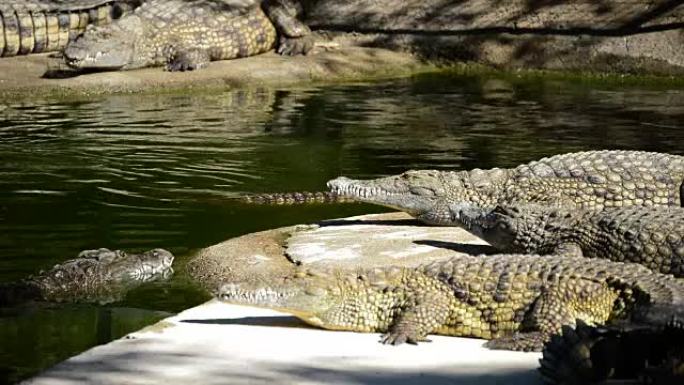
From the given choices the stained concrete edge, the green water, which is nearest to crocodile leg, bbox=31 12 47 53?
Result: the green water

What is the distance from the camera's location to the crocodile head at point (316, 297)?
4898 mm

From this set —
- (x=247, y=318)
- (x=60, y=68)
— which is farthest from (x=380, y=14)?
(x=247, y=318)

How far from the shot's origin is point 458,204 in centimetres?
667

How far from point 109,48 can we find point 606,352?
11348mm

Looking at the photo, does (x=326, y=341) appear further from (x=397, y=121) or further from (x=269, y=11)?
(x=269, y=11)

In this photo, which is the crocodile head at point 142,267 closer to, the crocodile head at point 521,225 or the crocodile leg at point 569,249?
the crocodile head at point 521,225

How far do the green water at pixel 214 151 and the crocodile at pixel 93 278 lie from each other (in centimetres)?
10

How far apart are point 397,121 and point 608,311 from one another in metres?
7.47

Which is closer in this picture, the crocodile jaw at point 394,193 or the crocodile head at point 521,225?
the crocodile head at point 521,225

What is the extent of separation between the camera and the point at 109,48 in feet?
47.8

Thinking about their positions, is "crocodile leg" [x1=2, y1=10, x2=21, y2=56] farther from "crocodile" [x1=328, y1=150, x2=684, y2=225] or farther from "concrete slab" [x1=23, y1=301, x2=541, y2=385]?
"concrete slab" [x1=23, y1=301, x2=541, y2=385]

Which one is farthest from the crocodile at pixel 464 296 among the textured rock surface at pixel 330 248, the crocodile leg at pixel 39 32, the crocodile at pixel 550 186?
the crocodile leg at pixel 39 32

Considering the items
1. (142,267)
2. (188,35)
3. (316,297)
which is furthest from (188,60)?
(316,297)

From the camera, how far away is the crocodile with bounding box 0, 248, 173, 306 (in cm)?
620
